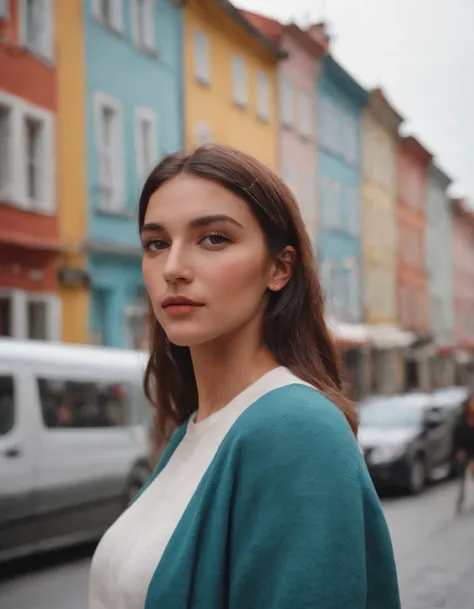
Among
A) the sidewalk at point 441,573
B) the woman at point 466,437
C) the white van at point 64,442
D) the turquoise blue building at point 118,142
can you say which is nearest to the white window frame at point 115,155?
the turquoise blue building at point 118,142

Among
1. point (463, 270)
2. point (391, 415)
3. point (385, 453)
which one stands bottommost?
point (385, 453)

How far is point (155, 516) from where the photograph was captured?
1271mm

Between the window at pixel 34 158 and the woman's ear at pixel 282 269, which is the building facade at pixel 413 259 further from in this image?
the woman's ear at pixel 282 269

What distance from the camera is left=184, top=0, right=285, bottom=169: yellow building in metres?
12.8

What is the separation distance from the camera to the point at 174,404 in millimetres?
1668

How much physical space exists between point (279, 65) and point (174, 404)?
1358cm

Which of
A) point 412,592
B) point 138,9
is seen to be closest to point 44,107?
point 138,9

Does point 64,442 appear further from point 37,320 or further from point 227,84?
point 227,84

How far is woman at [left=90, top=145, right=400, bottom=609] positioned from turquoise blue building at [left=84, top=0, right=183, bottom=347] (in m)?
9.58

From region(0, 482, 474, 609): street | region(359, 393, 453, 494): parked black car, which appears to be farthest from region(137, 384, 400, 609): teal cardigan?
region(359, 393, 453, 494): parked black car

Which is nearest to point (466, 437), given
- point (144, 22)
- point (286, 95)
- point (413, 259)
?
point (413, 259)

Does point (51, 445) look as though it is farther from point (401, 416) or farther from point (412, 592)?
point (401, 416)

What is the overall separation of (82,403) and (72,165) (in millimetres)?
4839

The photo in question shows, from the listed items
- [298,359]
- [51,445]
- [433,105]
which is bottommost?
[51,445]
